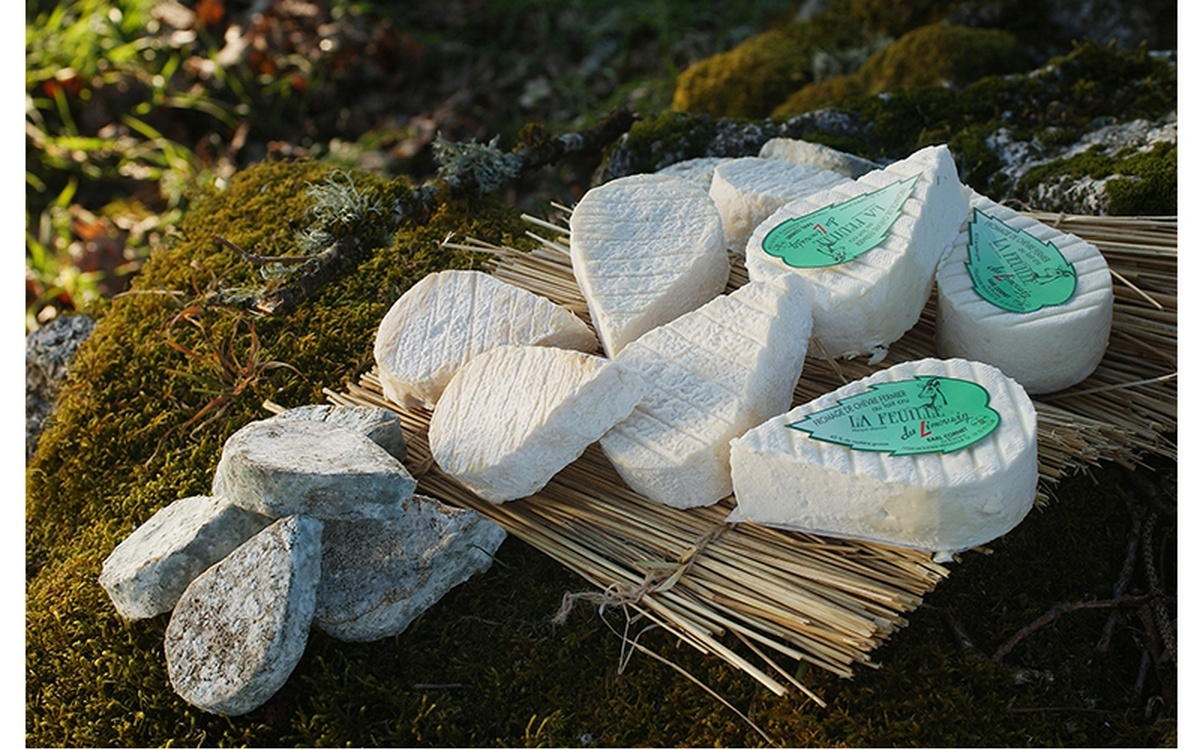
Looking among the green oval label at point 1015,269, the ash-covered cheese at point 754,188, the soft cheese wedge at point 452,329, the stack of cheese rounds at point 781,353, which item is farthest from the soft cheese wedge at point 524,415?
the green oval label at point 1015,269

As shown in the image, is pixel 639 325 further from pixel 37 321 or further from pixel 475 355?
pixel 37 321

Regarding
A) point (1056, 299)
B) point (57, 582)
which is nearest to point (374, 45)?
point (57, 582)

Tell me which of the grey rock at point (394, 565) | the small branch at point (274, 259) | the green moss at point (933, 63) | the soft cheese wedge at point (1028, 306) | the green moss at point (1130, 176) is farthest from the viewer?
the green moss at point (933, 63)

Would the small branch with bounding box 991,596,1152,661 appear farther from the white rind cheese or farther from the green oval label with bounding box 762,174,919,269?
the white rind cheese

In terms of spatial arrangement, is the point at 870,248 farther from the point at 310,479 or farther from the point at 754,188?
the point at 310,479

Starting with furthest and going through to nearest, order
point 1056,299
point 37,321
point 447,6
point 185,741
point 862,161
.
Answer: point 447,6 < point 37,321 < point 862,161 < point 1056,299 < point 185,741

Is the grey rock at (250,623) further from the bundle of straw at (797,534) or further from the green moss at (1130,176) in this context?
the green moss at (1130,176)

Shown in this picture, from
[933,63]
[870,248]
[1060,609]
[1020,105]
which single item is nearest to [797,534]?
[1060,609]
